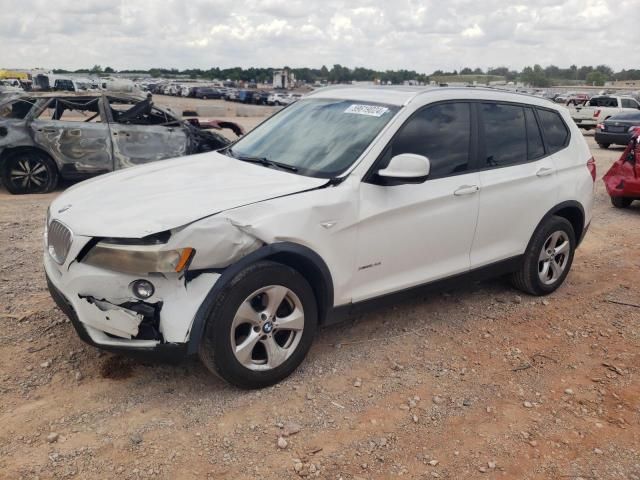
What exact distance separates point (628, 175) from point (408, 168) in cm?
686

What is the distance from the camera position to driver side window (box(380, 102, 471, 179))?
3877 millimetres

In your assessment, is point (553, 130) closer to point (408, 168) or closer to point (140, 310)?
point (408, 168)

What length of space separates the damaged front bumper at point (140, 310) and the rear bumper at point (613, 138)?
700 inches

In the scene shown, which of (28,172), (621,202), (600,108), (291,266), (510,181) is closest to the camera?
(291,266)

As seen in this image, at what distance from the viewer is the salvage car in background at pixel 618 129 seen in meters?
17.7

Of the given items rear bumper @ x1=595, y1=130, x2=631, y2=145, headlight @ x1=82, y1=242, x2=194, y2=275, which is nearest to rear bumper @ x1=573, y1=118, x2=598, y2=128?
rear bumper @ x1=595, y1=130, x2=631, y2=145

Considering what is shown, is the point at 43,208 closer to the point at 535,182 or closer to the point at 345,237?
the point at 345,237

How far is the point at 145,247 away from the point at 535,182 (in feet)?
10.6

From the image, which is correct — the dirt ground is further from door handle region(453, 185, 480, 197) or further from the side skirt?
door handle region(453, 185, 480, 197)

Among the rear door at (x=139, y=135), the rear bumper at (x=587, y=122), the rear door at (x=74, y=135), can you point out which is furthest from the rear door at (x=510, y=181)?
the rear bumper at (x=587, y=122)

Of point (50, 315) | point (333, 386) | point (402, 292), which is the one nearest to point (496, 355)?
point (402, 292)

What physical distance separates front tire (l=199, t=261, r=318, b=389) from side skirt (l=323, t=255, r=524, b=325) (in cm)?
21

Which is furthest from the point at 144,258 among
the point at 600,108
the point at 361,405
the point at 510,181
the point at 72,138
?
the point at 600,108

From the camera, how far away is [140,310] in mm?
2998
